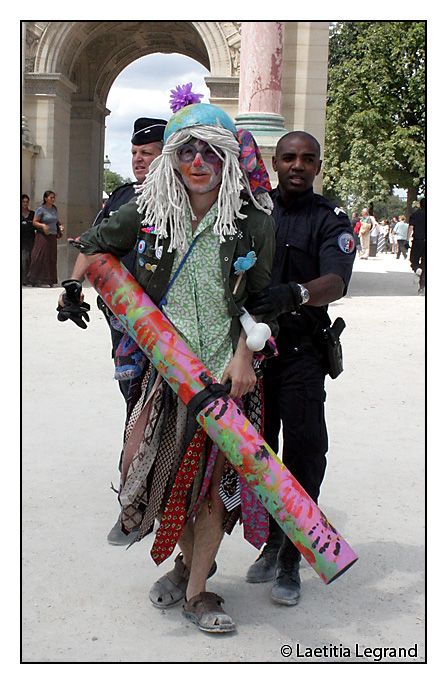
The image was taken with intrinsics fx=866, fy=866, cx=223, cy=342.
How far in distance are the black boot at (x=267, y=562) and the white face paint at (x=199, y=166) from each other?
5.53 feet

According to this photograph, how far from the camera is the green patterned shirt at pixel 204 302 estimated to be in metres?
3.41

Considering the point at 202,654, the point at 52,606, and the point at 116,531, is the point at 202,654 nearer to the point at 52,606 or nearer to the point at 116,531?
the point at 52,606

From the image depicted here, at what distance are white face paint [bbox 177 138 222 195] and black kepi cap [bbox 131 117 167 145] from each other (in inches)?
37.7

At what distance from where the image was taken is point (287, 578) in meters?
3.84

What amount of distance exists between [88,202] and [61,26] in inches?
300

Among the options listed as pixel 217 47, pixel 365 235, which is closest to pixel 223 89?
pixel 217 47

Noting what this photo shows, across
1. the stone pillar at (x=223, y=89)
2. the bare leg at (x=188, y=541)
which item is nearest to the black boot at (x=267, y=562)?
the bare leg at (x=188, y=541)

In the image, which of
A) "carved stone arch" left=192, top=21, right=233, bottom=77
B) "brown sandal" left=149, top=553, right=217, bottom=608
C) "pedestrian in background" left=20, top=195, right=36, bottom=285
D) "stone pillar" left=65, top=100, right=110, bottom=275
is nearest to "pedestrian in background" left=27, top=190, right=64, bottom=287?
"pedestrian in background" left=20, top=195, right=36, bottom=285

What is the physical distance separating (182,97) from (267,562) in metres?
2.16

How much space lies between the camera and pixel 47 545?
421 cm

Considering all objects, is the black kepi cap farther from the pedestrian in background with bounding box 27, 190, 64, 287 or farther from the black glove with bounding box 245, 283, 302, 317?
the pedestrian in background with bounding box 27, 190, 64, 287

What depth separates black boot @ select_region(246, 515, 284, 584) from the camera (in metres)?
4.02

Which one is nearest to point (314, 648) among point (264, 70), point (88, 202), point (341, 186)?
point (264, 70)

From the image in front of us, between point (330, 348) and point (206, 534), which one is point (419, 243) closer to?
point (330, 348)
